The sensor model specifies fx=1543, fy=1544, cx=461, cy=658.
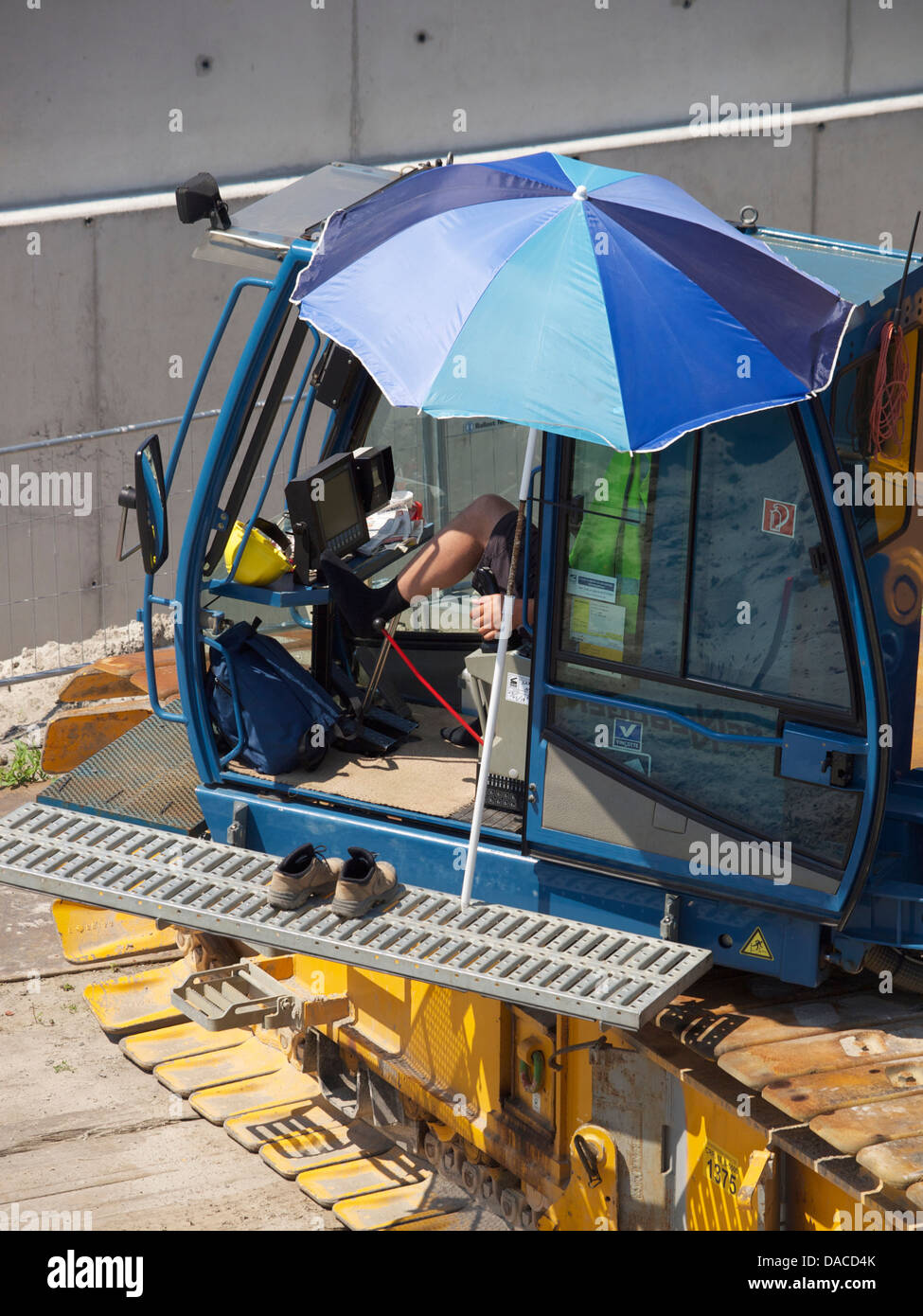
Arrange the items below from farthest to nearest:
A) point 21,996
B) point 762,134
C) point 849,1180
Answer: point 762,134
point 21,996
point 849,1180

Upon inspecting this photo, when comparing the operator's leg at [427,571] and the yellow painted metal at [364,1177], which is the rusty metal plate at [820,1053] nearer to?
the operator's leg at [427,571]

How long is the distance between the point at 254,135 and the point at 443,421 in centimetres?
590

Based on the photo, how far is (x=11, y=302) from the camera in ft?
33.9

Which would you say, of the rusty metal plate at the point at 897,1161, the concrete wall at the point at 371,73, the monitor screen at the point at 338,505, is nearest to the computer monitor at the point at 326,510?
the monitor screen at the point at 338,505

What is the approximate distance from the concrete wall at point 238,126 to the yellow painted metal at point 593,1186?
6.42 meters

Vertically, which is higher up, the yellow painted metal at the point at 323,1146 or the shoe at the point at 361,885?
the shoe at the point at 361,885

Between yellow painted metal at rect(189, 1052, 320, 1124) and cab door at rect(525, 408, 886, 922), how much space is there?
2.25 metres

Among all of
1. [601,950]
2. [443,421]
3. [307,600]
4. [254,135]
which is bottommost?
[601,950]

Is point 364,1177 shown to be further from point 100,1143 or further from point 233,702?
point 233,702

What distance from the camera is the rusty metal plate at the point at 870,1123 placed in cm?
354

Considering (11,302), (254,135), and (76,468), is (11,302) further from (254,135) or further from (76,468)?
(254,135)

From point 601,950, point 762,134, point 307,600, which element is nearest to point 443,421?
point 307,600
